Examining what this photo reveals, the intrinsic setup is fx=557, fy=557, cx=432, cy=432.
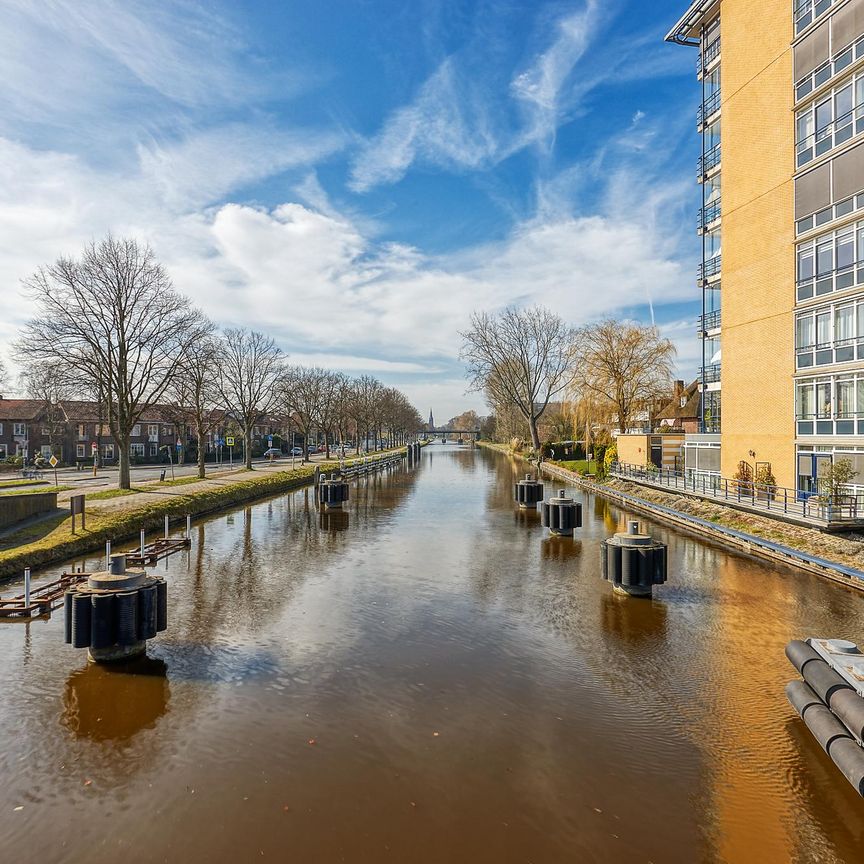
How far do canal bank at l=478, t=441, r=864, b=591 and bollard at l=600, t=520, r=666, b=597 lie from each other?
5413mm

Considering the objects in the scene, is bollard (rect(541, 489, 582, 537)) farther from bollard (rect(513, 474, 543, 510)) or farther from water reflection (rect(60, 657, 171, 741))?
water reflection (rect(60, 657, 171, 741))

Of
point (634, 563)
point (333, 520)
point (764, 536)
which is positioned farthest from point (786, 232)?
point (333, 520)

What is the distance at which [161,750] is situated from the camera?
6281 millimetres

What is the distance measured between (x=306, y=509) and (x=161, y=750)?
21.8m

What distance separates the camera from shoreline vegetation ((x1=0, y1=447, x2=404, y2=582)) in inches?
595

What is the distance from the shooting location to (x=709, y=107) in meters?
30.2

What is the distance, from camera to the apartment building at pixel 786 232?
67.4 ft

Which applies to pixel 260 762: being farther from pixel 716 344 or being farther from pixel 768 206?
pixel 716 344

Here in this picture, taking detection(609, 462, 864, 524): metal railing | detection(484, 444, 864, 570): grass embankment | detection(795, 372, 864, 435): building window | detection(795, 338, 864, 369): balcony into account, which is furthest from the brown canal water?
detection(795, 338, 864, 369): balcony

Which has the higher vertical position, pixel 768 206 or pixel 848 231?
pixel 768 206

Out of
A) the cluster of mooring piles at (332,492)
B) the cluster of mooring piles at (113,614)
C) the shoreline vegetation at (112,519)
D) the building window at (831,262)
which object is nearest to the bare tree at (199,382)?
the shoreline vegetation at (112,519)

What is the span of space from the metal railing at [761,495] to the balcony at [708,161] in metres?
16.4

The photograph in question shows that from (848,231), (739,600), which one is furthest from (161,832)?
(848,231)

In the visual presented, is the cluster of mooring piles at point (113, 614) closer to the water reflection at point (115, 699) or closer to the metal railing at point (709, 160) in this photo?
the water reflection at point (115, 699)
